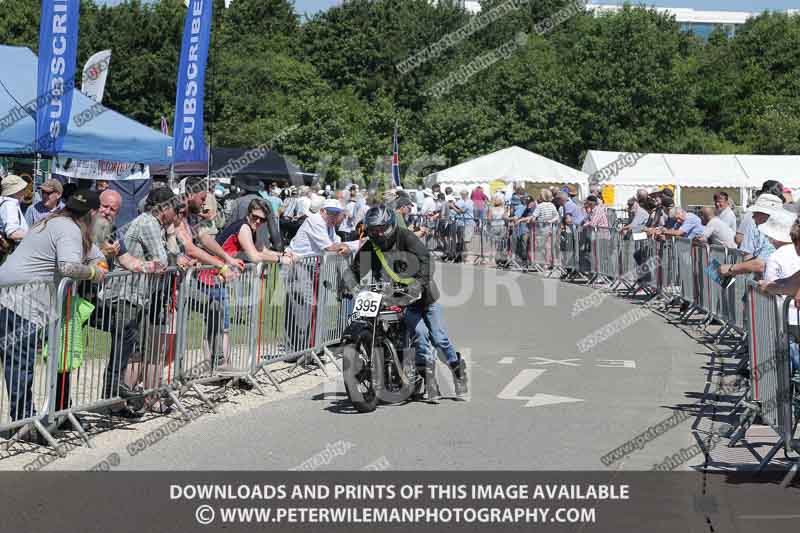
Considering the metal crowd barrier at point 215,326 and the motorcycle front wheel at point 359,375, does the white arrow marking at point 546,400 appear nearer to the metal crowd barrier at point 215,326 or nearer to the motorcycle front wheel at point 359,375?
the motorcycle front wheel at point 359,375

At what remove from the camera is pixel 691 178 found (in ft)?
167

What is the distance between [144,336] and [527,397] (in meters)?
3.67

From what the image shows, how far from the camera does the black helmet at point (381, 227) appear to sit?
34.2 ft

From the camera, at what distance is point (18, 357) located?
27.3 ft

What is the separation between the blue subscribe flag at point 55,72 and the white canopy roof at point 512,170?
1096 inches

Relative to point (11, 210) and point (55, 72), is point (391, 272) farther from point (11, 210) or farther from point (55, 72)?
point (55, 72)

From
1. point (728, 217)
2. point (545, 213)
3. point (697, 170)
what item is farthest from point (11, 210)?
point (697, 170)

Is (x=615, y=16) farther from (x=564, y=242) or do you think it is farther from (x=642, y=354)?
(x=642, y=354)

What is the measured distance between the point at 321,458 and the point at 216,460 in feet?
2.34

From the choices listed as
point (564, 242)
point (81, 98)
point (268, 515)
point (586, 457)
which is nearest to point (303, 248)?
point (586, 457)

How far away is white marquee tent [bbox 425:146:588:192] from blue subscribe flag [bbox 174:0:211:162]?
73.1 ft

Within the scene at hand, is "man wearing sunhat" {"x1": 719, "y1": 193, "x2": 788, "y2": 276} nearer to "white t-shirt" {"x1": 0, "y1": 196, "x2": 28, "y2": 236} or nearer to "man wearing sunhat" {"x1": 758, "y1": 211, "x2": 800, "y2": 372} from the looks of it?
"man wearing sunhat" {"x1": 758, "y1": 211, "x2": 800, "y2": 372}

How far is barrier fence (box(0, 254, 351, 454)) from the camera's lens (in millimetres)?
8375

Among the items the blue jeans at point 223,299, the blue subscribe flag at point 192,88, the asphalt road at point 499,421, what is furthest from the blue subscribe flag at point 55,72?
the blue jeans at point 223,299
